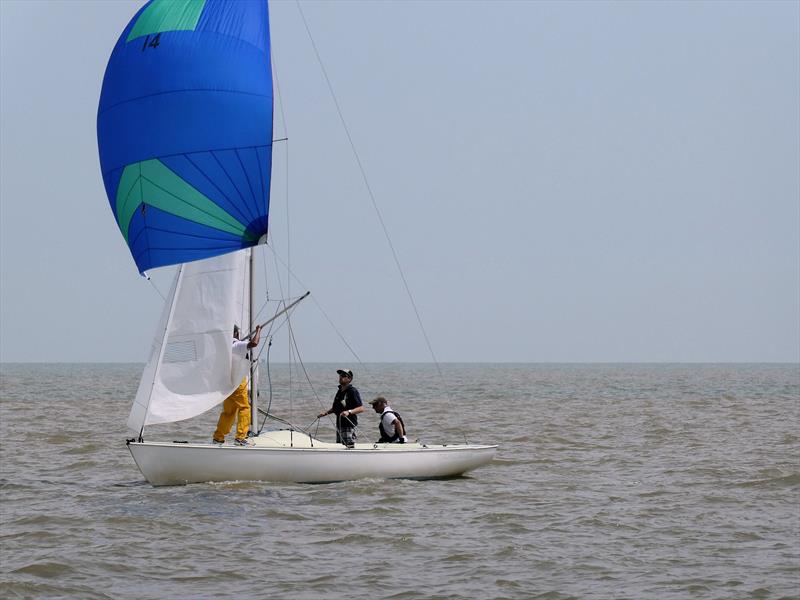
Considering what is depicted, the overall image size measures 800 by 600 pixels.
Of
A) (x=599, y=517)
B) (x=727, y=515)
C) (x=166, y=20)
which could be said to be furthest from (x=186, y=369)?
(x=727, y=515)

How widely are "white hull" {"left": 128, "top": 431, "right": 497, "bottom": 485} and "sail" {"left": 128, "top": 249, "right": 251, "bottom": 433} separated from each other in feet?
2.84

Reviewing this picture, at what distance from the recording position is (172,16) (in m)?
18.8

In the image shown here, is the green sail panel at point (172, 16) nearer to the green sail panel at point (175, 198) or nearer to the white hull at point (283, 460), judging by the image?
the green sail panel at point (175, 198)

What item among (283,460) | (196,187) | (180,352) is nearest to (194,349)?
(180,352)

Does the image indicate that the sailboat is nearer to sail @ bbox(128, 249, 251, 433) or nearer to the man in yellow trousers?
sail @ bbox(128, 249, 251, 433)

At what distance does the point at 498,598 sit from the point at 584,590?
941mm

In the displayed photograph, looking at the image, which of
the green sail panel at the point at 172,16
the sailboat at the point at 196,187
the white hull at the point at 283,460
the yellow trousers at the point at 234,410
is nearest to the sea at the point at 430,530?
the white hull at the point at 283,460

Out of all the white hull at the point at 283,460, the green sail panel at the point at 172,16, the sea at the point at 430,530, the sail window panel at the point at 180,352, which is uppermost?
the green sail panel at the point at 172,16

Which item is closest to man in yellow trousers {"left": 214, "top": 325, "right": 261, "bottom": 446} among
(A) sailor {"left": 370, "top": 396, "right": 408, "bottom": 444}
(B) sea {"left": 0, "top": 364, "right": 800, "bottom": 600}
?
(B) sea {"left": 0, "top": 364, "right": 800, "bottom": 600}

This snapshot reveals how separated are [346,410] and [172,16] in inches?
271

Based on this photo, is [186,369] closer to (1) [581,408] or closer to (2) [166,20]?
(2) [166,20]

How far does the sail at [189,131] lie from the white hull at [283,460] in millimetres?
3078

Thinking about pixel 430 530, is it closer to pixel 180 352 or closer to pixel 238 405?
pixel 238 405

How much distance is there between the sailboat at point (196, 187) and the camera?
18531 mm
